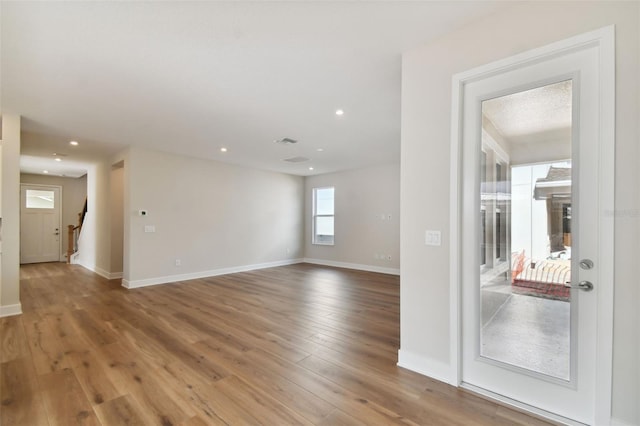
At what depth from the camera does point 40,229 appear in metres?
8.52

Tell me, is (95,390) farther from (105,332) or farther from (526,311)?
(526,311)

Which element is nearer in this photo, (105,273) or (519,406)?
(519,406)

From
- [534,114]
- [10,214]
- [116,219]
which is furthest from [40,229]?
Result: [534,114]

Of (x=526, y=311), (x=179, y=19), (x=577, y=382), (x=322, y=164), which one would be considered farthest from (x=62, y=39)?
(x=322, y=164)

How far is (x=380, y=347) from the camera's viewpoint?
109 inches

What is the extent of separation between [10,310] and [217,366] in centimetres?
356

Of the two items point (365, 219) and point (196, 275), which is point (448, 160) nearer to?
point (365, 219)

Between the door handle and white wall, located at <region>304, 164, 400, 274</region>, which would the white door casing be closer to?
white wall, located at <region>304, 164, 400, 274</region>

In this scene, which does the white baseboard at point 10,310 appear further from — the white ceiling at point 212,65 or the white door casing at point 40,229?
the white door casing at point 40,229

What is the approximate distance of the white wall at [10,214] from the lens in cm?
370

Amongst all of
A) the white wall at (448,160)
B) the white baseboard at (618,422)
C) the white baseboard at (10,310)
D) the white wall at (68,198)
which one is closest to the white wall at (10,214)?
the white baseboard at (10,310)

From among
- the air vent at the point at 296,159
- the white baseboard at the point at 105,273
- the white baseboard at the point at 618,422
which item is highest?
the air vent at the point at 296,159

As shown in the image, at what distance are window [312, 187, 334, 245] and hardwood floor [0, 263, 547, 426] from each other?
398cm

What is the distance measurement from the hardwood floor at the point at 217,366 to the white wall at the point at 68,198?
566 cm
